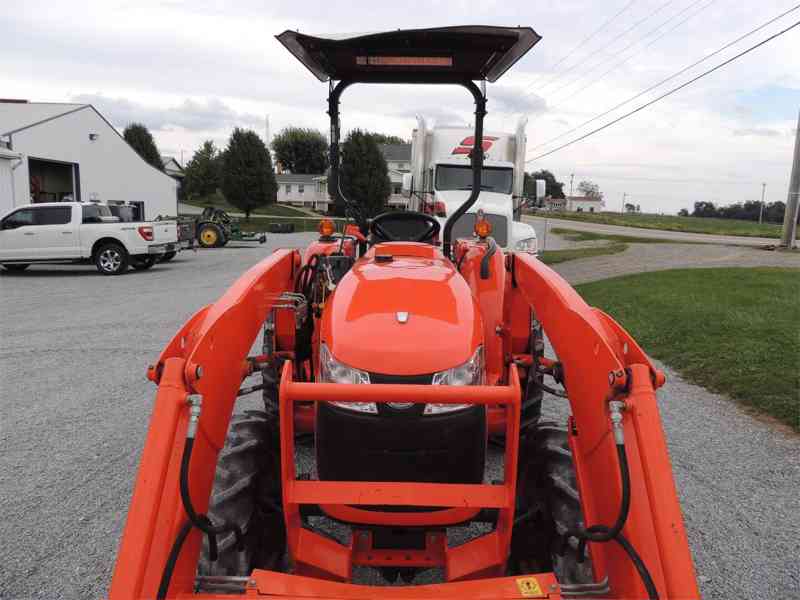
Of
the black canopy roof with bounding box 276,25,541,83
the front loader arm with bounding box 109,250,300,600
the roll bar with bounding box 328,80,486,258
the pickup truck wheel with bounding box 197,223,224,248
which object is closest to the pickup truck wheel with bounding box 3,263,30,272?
the pickup truck wheel with bounding box 197,223,224,248

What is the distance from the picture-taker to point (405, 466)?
2.25 metres

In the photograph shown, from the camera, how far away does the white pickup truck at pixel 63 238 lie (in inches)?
633

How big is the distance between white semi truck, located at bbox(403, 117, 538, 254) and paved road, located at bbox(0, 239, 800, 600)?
7348mm

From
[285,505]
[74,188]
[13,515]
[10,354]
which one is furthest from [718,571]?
[74,188]

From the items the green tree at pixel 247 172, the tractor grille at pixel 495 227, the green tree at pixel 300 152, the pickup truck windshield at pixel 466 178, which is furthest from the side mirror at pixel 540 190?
the green tree at pixel 300 152

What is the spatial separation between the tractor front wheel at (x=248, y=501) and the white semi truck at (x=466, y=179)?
1097 centimetres

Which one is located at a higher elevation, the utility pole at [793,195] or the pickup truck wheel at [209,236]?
the utility pole at [793,195]

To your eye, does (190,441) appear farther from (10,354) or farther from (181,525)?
(10,354)

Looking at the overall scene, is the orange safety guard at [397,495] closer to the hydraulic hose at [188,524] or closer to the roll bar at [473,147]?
the hydraulic hose at [188,524]

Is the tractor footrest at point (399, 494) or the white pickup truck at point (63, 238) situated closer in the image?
the tractor footrest at point (399, 494)

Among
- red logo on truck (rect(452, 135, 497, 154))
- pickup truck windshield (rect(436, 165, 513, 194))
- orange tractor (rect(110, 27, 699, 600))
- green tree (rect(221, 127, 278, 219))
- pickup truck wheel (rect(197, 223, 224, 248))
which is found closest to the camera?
orange tractor (rect(110, 27, 699, 600))

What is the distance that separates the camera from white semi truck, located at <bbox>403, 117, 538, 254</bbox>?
544 inches

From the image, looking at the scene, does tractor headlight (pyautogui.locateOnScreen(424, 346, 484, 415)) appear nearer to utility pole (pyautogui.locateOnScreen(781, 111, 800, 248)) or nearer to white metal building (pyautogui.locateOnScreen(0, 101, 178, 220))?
utility pole (pyautogui.locateOnScreen(781, 111, 800, 248))

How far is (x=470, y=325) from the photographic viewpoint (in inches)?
97.2
